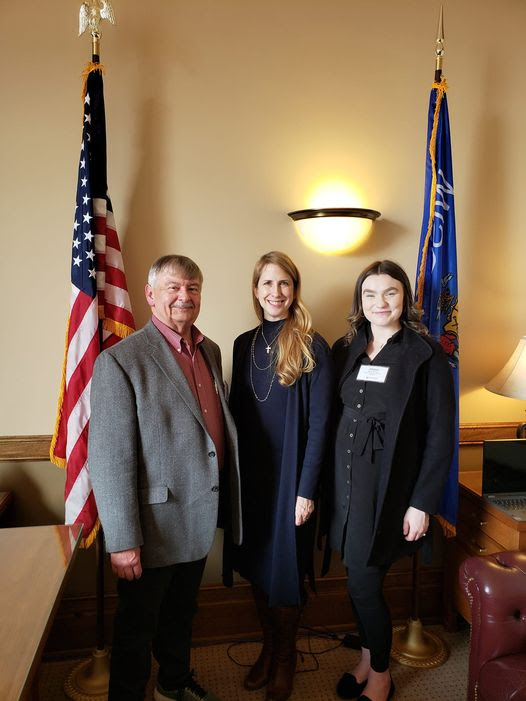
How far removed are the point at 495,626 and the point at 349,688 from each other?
0.80 metres

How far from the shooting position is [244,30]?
89.1 inches

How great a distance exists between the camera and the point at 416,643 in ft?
7.74

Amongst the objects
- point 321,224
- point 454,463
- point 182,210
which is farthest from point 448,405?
point 182,210

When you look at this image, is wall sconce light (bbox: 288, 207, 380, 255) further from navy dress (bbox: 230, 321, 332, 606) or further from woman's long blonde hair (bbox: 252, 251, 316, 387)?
navy dress (bbox: 230, 321, 332, 606)

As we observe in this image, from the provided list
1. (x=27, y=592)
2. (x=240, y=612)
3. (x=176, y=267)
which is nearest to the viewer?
(x=27, y=592)

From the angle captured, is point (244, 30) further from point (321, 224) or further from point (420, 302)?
point (420, 302)

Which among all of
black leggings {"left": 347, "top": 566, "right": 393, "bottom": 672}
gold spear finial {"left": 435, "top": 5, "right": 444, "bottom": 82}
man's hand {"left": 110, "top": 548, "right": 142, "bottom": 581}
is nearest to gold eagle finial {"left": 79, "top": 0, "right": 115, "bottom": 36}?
gold spear finial {"left": 435, "top": 5, "right": 444, "bottom": 82}

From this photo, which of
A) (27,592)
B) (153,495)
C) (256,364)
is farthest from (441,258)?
(27,592)

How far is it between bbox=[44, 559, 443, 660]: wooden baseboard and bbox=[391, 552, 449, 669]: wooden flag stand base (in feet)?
0.64

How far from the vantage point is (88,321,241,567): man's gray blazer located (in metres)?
1.59

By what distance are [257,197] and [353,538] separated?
1445 millimetres

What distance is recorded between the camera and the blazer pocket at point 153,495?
5.44ft

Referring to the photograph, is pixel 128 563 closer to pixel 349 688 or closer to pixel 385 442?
pixel 385 442

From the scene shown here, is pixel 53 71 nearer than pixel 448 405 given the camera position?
No
